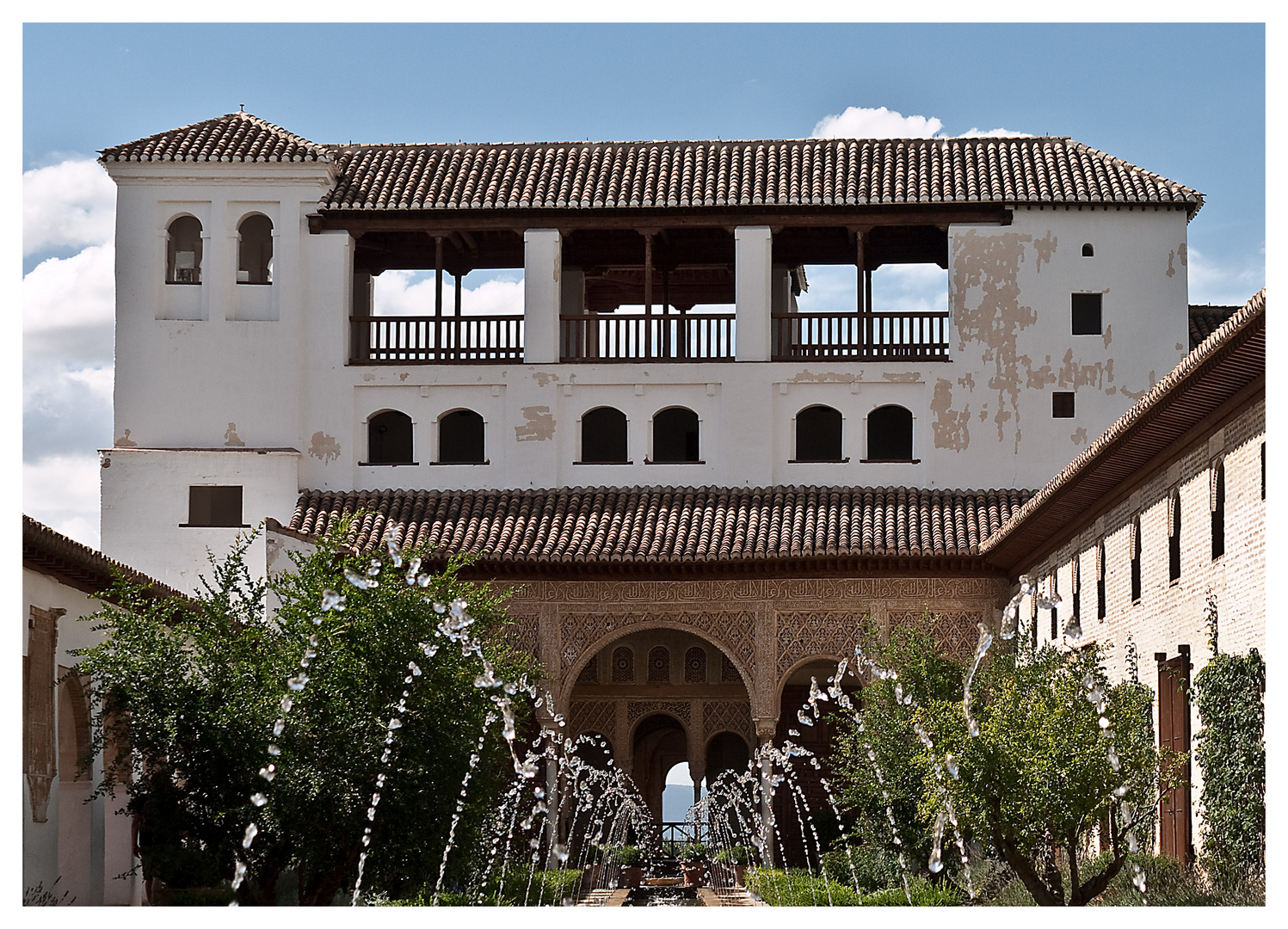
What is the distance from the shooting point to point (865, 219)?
26.1 metres

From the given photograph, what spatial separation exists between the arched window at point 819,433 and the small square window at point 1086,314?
3.92m

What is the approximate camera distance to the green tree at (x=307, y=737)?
15039mm

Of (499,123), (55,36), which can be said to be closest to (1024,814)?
(55,36)

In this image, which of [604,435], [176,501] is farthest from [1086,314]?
[176,501]

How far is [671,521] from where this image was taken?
25.1 meters

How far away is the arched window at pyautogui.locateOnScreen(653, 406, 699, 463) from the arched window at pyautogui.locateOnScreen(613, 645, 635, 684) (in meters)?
3.52

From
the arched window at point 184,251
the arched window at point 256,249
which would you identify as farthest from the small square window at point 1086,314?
the arched window at point 184,251

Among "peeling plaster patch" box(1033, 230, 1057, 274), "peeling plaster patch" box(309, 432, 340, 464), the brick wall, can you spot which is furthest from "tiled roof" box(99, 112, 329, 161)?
the brick wall

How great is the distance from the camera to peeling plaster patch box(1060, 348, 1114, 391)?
26203mm

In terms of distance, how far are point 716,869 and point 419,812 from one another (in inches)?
442

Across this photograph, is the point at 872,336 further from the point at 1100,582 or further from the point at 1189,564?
the point at 1189,564

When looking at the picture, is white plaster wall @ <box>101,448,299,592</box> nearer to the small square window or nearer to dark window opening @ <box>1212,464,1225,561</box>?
the small square window

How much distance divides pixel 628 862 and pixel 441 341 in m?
8.57

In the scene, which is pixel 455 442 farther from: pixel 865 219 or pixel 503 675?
pixel 503 675
